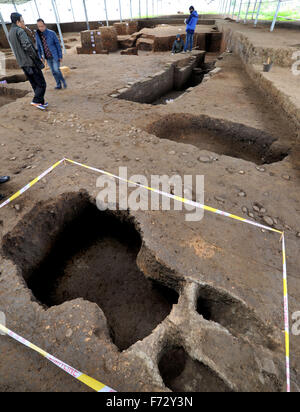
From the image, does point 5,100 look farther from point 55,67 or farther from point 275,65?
point 275,65

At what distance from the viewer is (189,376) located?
1.84 meters

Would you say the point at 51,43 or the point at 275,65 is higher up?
the point at 51,43

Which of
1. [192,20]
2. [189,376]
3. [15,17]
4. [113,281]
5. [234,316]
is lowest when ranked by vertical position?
[113,281]

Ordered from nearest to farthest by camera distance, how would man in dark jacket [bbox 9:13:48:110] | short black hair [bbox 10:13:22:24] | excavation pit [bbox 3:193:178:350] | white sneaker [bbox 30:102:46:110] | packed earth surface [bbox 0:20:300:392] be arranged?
packed earth surface [bbox 0:20:300:392] < excavation pit [bbox 3:193:178:350] < short black hair [bbox 10:13:22:24] < man in dark jacket [bbox 9:13:48:110] < white sneaker [bbox 30:102:46:110]

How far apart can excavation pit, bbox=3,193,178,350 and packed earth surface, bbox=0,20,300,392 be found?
17 mm

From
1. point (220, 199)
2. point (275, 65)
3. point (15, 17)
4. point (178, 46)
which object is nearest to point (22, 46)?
point (15, 17)

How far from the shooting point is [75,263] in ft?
10.6

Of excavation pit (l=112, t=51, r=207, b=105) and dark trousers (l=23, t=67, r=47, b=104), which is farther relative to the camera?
excavation pit (l=112, t=51, r=207, b=105)

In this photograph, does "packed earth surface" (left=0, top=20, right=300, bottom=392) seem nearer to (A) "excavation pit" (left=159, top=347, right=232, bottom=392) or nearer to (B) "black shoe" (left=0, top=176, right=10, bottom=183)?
(A) "excavation pit" (left=159, top=347, right=232, bottom=392)

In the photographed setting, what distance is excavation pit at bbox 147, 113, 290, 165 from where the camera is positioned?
14.6ft

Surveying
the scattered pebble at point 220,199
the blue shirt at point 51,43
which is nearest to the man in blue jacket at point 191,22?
the blue shirt at point 51,43

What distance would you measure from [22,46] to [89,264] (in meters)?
4.49

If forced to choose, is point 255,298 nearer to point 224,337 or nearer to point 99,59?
point 224,337

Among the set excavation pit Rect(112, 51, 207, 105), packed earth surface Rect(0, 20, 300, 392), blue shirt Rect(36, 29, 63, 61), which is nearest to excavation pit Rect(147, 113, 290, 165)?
packed earth surface Rect(0, 20, 300, 392)
